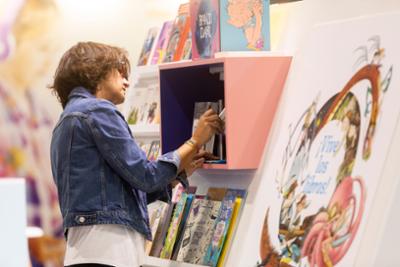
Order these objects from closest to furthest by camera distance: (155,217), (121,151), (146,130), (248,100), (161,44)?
(121,151) < (248,100) < (155,217) < (146,130) < (161,44)

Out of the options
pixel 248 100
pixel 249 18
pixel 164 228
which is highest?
pixel 249 18

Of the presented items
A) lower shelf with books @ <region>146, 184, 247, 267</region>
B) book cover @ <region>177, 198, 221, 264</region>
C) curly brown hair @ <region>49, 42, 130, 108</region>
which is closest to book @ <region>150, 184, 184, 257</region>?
lower shelf with books @ <region>146, 184, 247, 267</region>

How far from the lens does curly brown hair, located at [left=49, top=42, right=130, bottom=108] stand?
2891 millimetres

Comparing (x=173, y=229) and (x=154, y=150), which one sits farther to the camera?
(x=154, y=150)

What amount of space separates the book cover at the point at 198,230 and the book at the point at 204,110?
202mm

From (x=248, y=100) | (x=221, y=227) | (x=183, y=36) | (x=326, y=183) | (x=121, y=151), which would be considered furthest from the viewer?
(x=183, y=36)

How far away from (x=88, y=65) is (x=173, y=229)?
753mm

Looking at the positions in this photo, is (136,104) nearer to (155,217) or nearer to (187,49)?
(187,49)

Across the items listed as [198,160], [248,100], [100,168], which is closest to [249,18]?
[248,100]

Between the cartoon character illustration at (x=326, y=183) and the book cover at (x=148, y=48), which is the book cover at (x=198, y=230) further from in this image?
the book cover at (x=148, y=48)

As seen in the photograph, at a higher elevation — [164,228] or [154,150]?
[154,150]

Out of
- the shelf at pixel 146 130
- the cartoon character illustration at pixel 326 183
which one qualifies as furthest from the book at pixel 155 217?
the cartoon character illustration at pixel 326 183

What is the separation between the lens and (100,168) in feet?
9.02

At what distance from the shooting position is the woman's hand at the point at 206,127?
293cm
